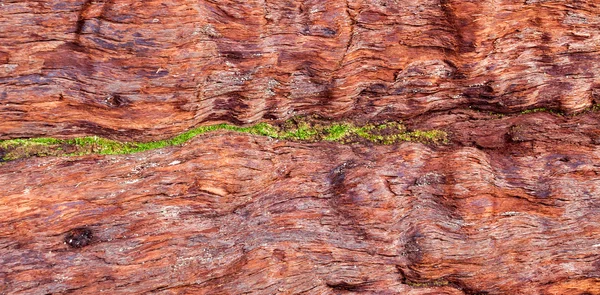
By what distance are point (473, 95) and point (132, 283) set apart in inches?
408

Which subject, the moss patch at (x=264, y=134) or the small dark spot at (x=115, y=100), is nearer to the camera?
the small dark spot at (x=115, y=100)

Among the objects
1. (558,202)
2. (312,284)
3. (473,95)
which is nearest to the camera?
(312,284)

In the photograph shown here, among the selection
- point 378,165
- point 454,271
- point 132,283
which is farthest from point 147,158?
point 454,271

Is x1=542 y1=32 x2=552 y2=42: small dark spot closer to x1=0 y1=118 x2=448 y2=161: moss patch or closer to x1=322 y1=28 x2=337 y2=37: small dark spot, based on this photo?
x1=0 y1=118 x2=448 y2=161: moss patch

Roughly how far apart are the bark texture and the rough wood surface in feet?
0.15

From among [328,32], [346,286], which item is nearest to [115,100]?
[328,32]

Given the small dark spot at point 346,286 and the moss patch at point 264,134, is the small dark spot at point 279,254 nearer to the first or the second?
the small dark spot at point 346,286

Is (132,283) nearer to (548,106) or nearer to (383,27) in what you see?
(383,27)

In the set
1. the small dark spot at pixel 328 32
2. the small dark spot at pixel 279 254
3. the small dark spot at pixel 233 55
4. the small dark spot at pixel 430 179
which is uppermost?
the small dark spot at pixel 328 32

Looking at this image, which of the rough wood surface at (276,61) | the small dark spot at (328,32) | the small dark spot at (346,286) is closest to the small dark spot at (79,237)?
the rough wood surface at (276,61)

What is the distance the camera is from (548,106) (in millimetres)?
13453

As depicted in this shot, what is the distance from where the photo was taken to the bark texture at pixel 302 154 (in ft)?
35.1

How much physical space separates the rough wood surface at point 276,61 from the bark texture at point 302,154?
46 mm

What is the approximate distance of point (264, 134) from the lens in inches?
508
